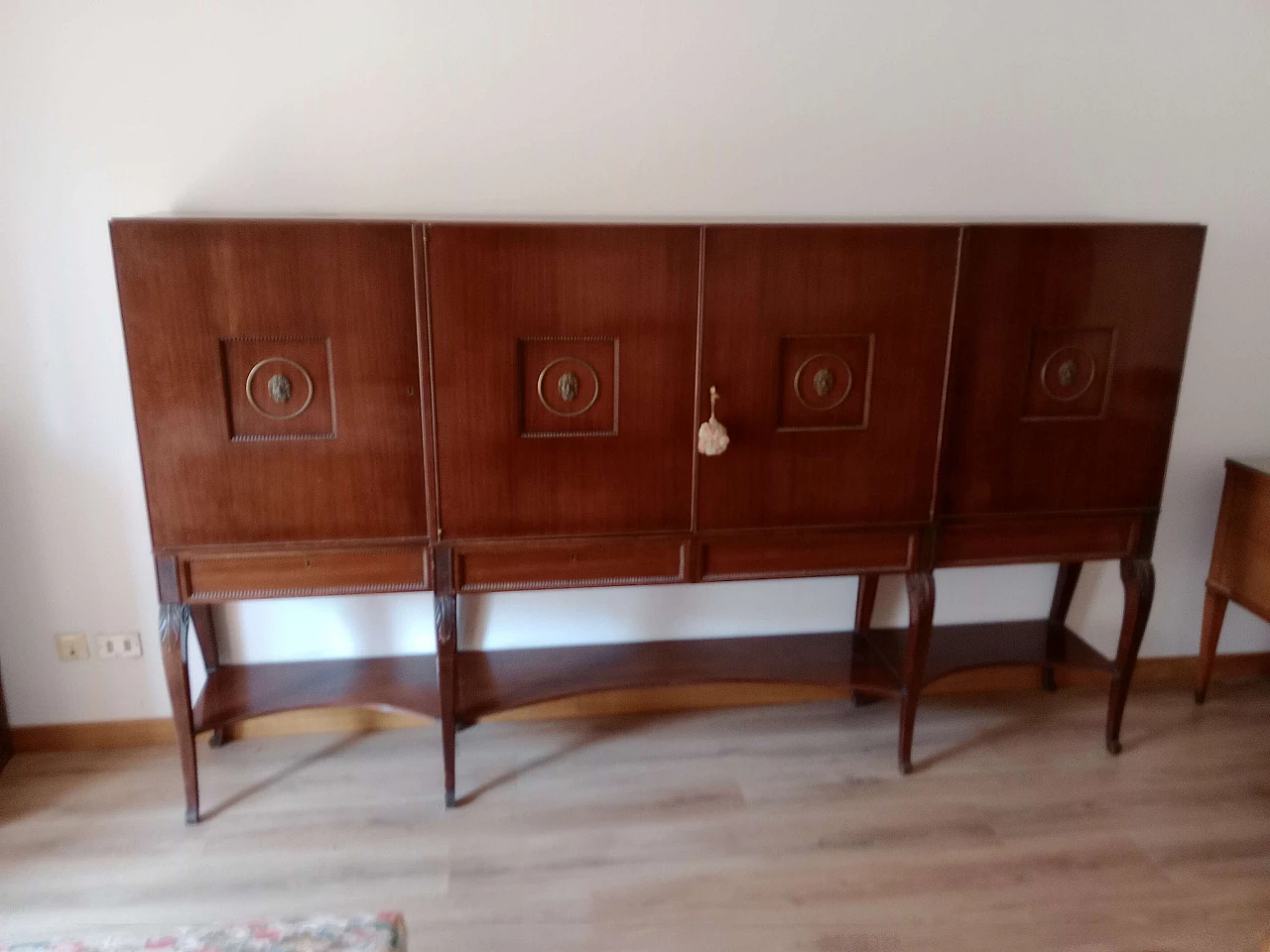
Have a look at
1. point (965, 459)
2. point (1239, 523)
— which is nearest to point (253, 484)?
point (965, 459)

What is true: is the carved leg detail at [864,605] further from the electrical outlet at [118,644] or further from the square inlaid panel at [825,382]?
the electrical outlet at [118,644]

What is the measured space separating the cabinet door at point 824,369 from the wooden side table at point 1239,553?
1077mm

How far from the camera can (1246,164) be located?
2578mm

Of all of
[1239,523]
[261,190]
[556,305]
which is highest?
[261,190]

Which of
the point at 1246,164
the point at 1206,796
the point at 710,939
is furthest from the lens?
the point at 1246,164

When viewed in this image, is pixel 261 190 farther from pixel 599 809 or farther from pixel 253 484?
pixel 599 809

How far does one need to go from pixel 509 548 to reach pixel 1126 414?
1.50 metres

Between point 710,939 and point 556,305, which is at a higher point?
point 556,305

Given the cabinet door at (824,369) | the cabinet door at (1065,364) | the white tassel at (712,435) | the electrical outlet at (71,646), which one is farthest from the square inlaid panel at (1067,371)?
the electrical outlet at (71,646)

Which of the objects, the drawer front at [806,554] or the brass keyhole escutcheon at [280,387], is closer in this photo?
the brass keyhole escutcheon at [280,387]

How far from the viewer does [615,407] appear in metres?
2.07

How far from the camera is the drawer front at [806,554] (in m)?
2.25

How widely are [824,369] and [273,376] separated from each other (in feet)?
3.87

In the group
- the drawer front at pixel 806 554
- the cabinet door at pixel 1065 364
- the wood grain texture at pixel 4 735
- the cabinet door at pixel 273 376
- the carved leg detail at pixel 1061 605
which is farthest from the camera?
the carved leg detail at pixel 1061 605
